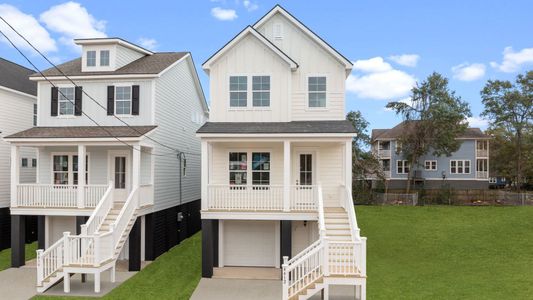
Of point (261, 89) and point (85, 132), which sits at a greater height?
point (261, 89)

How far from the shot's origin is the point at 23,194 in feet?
55.2

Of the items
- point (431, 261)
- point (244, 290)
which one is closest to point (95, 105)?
point (244, 290)

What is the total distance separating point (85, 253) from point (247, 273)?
5.89 m

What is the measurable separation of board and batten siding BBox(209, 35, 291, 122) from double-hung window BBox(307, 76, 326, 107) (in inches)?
41.0

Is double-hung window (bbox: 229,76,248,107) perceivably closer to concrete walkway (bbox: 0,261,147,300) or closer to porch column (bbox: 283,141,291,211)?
porch column (bbox: 283,141,291,211)

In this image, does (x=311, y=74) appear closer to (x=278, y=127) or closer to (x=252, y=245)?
(x=278, y=127)

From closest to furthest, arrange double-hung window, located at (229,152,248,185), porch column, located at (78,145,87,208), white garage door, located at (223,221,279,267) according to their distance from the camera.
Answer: porch column, located at (78,145,87,208), double-hung window, located at (229,152,248,185), white garage door, located at (223,221,279,267)

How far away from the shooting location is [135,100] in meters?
18.2

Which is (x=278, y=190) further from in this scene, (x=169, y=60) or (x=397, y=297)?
(x=169, y=60)

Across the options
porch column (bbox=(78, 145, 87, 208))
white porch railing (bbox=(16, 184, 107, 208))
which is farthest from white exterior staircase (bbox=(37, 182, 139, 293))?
white porch railing (bbox=(16, 184, 107, 208))

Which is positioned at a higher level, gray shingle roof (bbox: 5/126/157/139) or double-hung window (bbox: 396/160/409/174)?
gray shingle roof (bbox: 5/126/157/139)

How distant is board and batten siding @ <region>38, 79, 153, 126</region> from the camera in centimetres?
1812

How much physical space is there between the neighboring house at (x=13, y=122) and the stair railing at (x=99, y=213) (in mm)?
7478

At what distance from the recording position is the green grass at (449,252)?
43.4 feet
